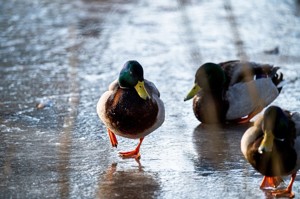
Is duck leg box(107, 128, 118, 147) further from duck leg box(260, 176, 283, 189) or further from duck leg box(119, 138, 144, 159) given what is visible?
duck leg box(260, 176, 283, 189)

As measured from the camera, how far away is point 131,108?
6059 millimetres

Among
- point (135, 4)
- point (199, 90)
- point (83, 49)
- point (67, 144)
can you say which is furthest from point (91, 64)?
point (135, 4)

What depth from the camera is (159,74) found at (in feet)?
28.2

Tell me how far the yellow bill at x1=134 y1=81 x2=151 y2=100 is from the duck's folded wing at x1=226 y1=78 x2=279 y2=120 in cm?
123

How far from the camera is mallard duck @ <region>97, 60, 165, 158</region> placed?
19.9 ft

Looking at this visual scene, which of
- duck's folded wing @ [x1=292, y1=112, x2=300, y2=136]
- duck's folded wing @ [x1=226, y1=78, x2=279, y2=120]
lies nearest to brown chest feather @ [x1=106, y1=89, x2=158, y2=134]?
duck's folded wing @ [x1=292, y1=112, x2=300, y2=136]

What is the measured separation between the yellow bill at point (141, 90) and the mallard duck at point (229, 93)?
1.06 meters

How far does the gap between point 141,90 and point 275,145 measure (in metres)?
1.22

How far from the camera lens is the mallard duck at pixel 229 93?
23.7ft

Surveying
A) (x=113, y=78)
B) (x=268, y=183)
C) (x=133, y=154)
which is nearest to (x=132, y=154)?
(x=133, y=154)

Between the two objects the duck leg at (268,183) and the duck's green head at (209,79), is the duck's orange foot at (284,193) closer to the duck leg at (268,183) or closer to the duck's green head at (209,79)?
the duck leg at (268,183)

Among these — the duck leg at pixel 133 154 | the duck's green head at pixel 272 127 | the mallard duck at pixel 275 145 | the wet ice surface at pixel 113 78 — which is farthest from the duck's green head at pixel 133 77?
the duck's green head at pixel 272 127

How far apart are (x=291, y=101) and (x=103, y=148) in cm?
202

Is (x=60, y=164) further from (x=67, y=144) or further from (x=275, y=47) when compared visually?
(x=275, y=47)
